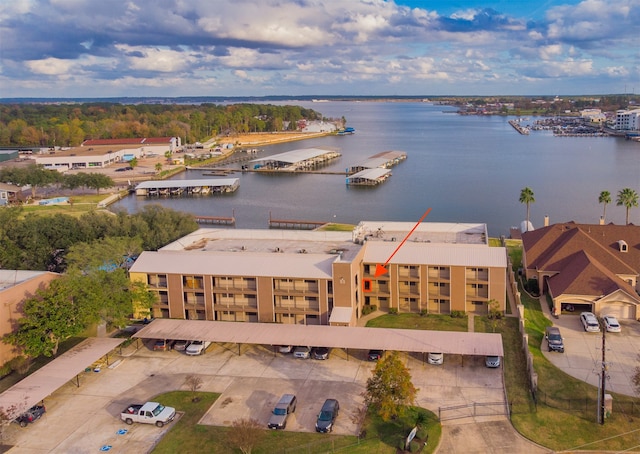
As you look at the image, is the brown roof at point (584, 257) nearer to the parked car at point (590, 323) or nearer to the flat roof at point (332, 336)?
the parked car at point (590, 323)

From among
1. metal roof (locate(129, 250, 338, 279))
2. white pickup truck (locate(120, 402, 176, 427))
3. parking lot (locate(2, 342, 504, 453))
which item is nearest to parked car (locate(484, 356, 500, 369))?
parking lot (locate(2, 342, 504, 453))

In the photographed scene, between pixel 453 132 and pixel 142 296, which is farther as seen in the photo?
pixel 453 132

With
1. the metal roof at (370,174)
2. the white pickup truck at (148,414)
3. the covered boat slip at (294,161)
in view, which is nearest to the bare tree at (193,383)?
the white pickup truck at (148,414)

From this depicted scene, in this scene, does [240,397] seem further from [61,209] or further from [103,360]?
[61,209]

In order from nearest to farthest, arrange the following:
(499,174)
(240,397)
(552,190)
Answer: (240,397) → (552,190) → (499,174)

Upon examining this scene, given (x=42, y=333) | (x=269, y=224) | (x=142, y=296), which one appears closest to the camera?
(x=42, y=333)

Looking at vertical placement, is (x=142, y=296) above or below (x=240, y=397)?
above

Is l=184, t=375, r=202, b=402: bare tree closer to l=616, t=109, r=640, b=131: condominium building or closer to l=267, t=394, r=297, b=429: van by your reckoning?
l=267, t=394, r=297, b=429: van

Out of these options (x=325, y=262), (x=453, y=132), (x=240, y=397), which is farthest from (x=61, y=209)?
(x=453, y=132)
